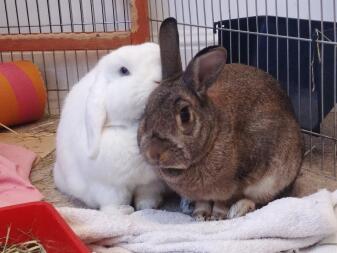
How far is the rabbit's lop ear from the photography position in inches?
53.5

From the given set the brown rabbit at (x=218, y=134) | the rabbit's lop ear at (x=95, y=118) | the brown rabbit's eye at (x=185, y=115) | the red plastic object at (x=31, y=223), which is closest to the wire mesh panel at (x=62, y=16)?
the brown rabbit at (x=218, y=134)

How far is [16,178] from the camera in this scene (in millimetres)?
1702

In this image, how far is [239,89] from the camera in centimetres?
150

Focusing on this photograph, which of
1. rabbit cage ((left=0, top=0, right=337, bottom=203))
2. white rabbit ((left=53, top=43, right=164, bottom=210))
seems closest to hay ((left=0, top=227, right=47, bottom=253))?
white rabbit ((left=53, top=43, right=164, bottom=210))

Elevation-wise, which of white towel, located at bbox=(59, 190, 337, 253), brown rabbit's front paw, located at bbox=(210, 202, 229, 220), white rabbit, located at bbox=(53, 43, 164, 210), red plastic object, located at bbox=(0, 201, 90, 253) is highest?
white rabbit, located at bbox=(53, 43, 164, 210)

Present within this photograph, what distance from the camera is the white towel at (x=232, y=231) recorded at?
1.25 metres

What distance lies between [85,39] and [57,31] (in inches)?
12.8

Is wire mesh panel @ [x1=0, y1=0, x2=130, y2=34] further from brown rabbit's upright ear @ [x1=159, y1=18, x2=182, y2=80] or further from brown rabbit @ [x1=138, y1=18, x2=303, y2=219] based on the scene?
brown rabbit's upright ear @ [x1=159, y1=18, x2=182, y2=80]

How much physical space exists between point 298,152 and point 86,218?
2.01ft

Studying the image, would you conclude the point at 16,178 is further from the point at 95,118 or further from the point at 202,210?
the point at 202,210

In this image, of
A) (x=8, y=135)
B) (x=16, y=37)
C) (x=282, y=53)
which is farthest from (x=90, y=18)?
(x=282, y=53)

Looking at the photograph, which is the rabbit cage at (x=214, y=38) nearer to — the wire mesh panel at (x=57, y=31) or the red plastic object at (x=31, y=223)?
the wire mesh panel at (x=57, y=31)

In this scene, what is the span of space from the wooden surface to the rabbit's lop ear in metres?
1.05

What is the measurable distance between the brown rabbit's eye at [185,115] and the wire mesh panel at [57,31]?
127 cm
